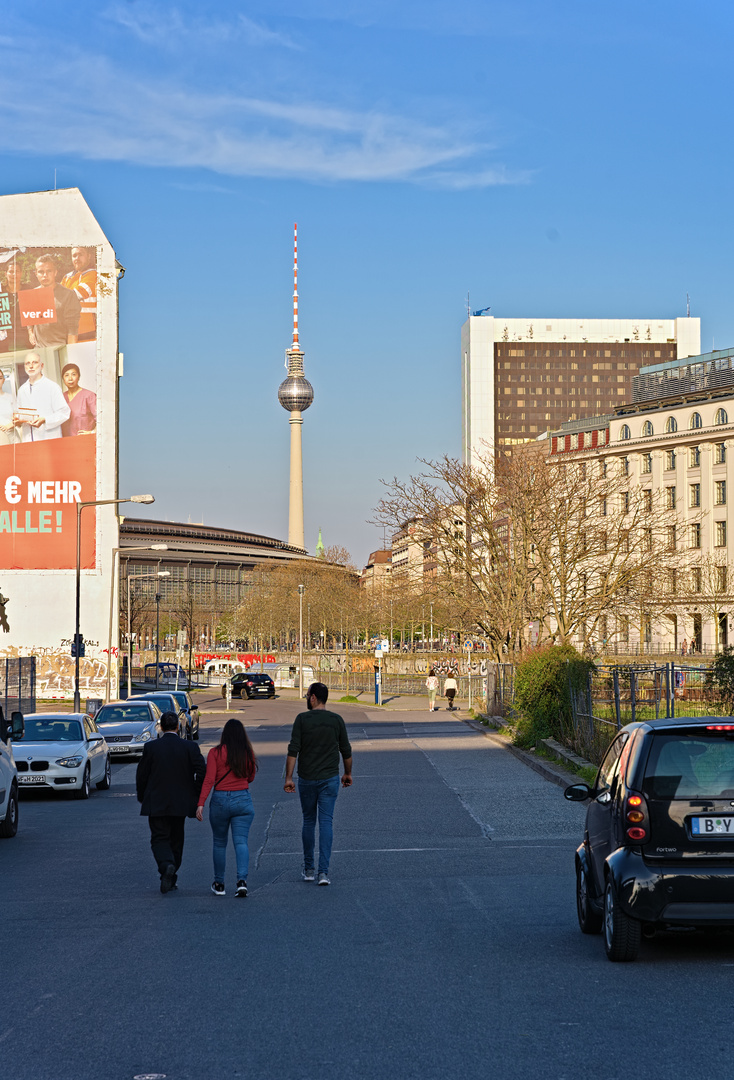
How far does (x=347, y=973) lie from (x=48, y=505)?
61073mm

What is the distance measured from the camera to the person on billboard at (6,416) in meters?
66.9

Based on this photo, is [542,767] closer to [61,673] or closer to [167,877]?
[167,877]

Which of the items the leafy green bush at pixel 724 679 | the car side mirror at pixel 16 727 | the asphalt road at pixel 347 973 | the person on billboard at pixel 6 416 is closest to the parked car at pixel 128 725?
the car side mirror at pixel 16 727

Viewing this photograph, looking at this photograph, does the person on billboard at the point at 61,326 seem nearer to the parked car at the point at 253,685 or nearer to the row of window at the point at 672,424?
the parked car at the point at 253,685

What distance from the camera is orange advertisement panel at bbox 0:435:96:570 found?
66.6m

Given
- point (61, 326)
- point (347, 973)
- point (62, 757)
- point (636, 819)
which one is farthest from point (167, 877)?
point (61, 326)

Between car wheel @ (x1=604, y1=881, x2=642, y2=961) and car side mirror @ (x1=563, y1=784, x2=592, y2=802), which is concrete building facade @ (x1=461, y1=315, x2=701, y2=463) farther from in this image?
car wheel @ (x1=604, y1=881, x2=642, y2=961)

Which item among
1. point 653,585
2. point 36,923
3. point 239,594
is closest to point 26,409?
point 653,585

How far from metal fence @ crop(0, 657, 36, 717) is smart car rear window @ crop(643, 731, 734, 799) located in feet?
112

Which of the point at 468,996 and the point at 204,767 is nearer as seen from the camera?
the point at 468,996

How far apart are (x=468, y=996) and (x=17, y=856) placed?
29.4 ft

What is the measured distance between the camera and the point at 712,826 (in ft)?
25.2

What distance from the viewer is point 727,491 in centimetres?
9819

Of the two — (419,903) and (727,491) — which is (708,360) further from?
(419,903)
